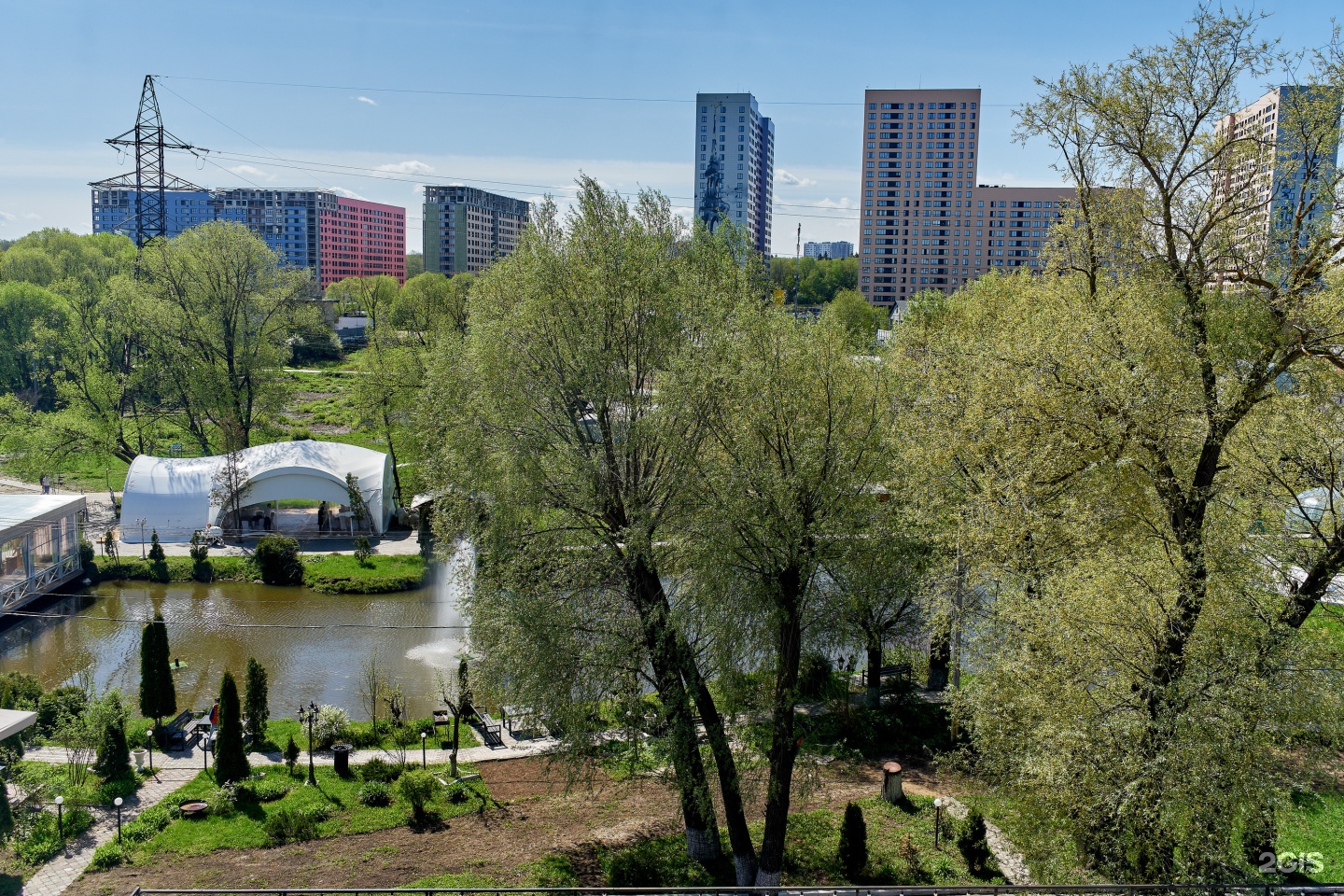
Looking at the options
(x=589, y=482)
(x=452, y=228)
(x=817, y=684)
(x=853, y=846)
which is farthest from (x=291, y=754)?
(x=452, y=228)

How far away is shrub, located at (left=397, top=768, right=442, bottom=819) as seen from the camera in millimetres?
13281

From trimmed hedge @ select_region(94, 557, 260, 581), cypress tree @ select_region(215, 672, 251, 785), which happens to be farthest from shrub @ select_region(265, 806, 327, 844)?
trimmed hedge @ select_region(94, 557, 260, 581)

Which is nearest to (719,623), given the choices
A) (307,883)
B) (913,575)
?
(913,575)

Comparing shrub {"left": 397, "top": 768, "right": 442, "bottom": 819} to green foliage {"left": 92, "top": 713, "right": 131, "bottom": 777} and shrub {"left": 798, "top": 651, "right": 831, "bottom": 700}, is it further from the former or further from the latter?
shrub {"left": 798, "top": 651, "right": 831, "bottom": 700}

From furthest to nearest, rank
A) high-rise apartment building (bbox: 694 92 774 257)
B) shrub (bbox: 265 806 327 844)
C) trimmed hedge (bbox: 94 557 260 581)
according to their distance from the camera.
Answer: high-rise apartment building (bbox: 694 92 774 257)
trimmed hedge (bbox: 94 557 260 581)
shrub (bbox: 265 806 327 844)

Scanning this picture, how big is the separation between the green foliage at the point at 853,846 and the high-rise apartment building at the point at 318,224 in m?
135

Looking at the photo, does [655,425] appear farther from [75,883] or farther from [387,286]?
[387,286]

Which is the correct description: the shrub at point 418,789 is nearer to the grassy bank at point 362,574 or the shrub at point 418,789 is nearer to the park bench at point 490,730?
the park bench at point 490,730

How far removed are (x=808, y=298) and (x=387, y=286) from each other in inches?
1817

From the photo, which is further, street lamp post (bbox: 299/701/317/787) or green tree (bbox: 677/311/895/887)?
street lamp post (bbox: 299/701/317/787)

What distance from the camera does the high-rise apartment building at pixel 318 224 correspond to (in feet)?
458

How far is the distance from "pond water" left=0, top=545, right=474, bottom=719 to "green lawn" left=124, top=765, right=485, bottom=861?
3.31 meters

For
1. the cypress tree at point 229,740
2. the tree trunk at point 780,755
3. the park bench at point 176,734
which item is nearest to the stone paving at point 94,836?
the cypress tree at point 229,740

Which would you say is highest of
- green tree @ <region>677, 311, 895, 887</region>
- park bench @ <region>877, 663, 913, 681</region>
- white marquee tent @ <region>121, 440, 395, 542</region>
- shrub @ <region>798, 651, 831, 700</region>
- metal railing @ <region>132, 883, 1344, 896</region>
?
green tree @ <region>677, 311, 895, 887</region>
